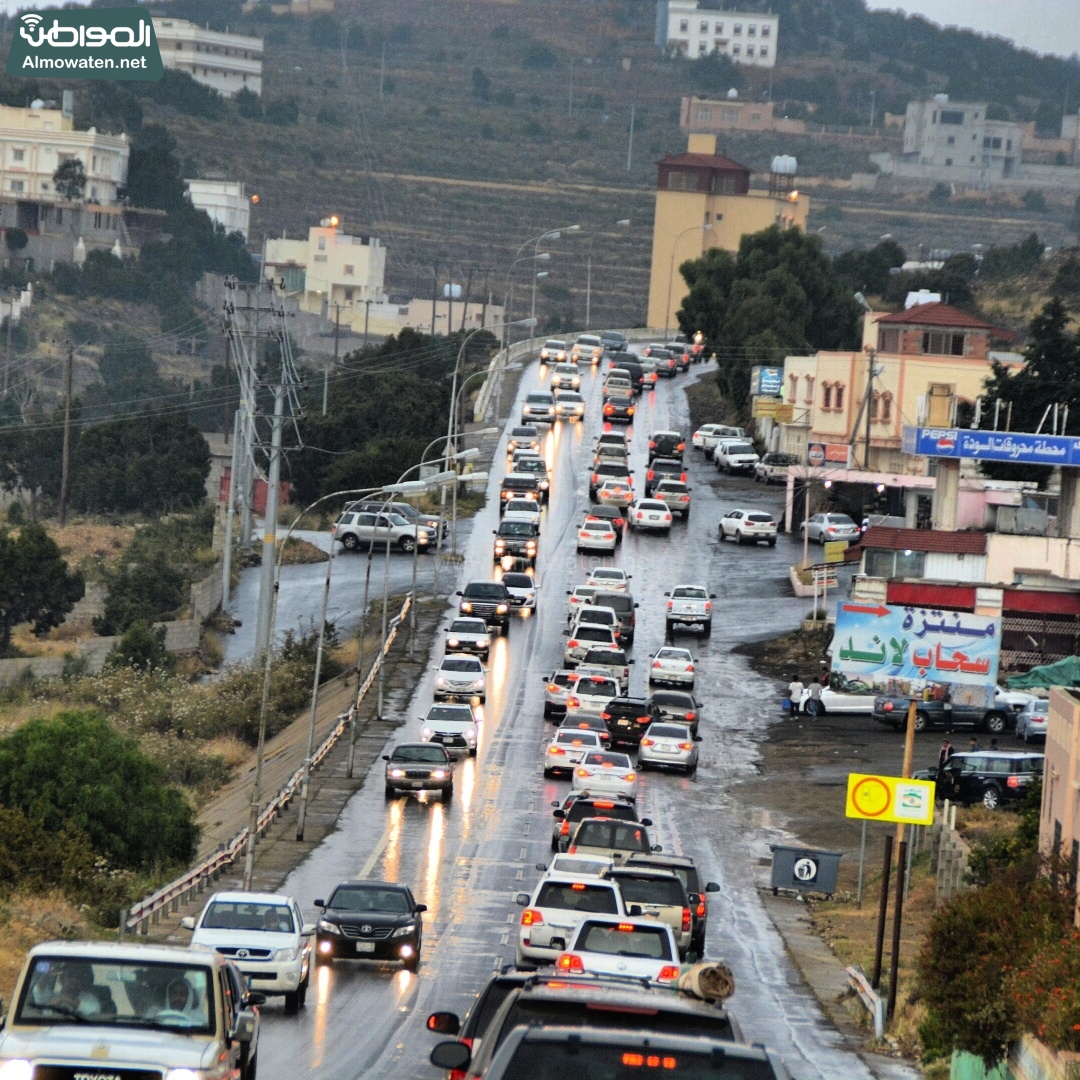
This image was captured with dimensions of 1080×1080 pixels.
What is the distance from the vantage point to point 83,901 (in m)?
34.5

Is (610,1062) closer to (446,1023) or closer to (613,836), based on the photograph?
(446,1023)

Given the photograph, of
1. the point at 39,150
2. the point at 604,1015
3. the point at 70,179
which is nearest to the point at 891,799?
the point at 604,1015

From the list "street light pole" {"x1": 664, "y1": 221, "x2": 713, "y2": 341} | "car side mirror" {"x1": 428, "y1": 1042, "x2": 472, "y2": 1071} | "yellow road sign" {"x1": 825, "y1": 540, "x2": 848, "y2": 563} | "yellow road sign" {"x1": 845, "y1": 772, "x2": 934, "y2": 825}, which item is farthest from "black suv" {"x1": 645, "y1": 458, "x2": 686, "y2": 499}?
"car side mirror" {"x1": 428, "y1": 1042, "x2": 472, "y2": 1071}

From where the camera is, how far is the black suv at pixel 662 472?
86.2 meters

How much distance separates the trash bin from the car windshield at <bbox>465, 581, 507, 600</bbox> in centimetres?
2621

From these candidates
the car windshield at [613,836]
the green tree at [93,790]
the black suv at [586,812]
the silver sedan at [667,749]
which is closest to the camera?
the car windshield at [613,836]

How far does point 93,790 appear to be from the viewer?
39375 millimetres

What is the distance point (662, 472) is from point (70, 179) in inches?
4609

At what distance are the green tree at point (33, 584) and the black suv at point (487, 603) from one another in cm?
1937

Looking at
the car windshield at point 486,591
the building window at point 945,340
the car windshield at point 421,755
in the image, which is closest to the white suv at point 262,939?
the car windshield at point 421,755

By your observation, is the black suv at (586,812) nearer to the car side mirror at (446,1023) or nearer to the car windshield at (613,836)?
the car windshield at (613,836)

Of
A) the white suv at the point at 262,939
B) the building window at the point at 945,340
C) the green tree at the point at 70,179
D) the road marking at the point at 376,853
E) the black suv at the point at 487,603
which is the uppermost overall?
the green tree at the point at 70,179

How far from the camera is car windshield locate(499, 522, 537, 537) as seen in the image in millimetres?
75438

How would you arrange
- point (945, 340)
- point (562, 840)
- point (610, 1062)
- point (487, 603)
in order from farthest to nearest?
point (945, 340) < point (487, 603) < point (562, 840) < point (610, 1062)
